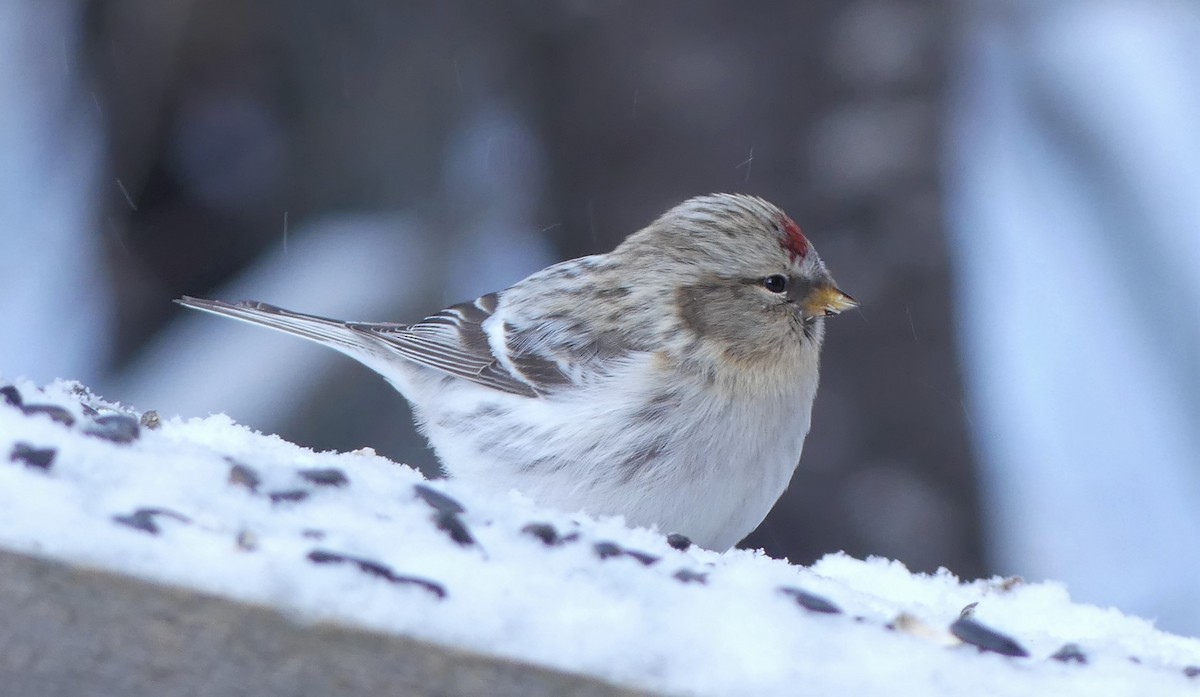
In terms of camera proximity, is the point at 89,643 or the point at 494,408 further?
the point at 494,408

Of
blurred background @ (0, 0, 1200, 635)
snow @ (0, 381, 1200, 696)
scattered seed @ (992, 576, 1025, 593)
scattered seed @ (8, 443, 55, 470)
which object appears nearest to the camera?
snow @ (0, 381, 1200, 696)

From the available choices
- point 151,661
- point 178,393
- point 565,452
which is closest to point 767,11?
point 565,452

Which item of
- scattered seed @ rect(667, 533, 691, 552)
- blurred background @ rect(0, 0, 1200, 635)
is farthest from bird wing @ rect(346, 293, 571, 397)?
blurred background @ rect(0, 0, 1200, 635)

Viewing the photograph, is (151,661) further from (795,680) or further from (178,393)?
(178,393)

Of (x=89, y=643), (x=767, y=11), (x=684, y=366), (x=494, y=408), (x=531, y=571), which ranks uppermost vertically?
(x=767, y=11)

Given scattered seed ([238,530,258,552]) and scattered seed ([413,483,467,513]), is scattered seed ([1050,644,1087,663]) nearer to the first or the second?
scattered seed ([413,483,467,513])

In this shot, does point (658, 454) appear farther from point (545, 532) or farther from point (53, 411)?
point (53, 411)
